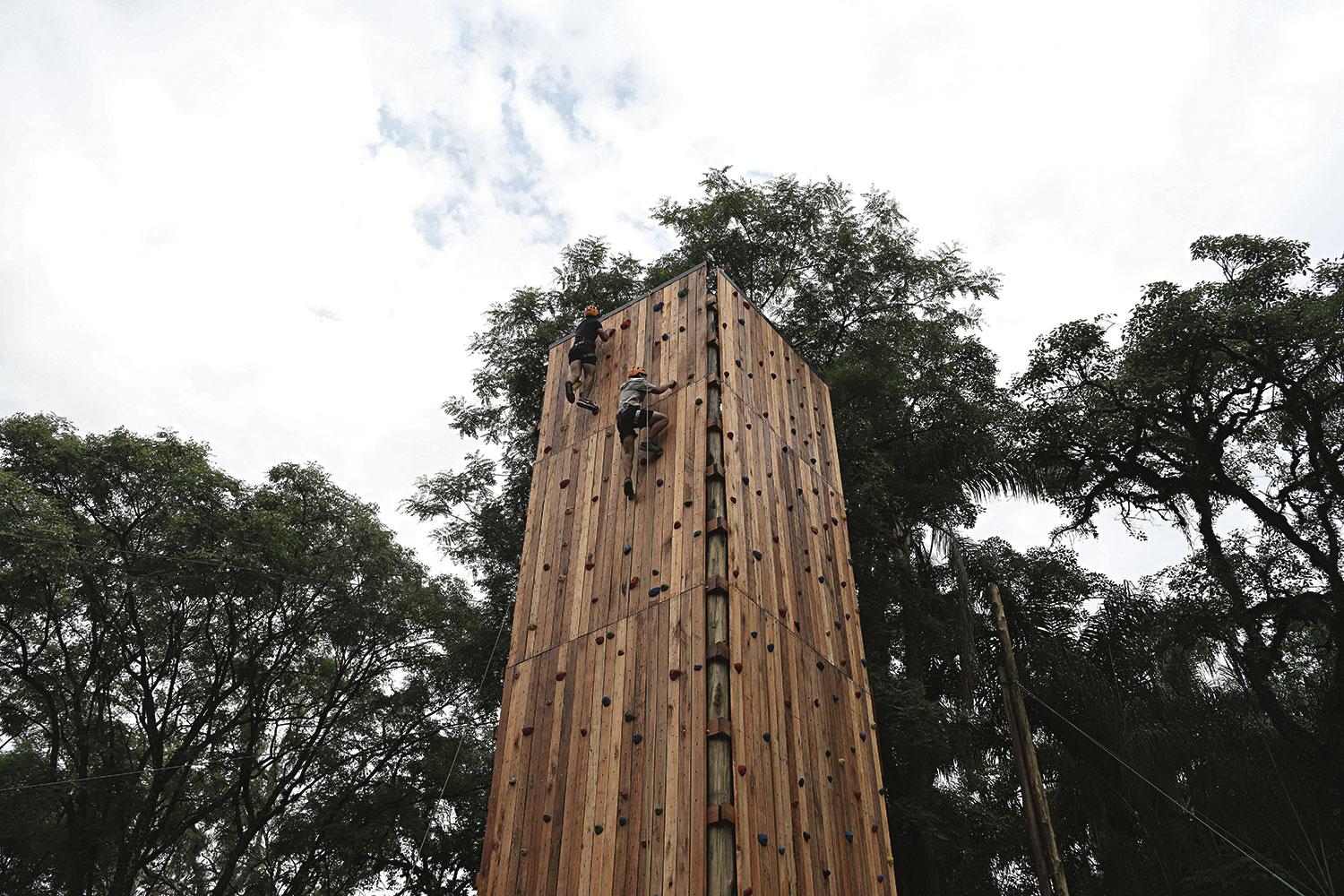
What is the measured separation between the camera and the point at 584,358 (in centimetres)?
795

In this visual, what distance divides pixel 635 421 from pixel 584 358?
128 centimetres

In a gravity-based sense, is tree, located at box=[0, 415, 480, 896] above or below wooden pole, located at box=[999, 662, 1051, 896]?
above

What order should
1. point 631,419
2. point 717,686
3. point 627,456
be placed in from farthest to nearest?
point 627,456
point 631,419
point 717,686

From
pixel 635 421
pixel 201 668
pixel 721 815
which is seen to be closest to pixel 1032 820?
pixel 721 815

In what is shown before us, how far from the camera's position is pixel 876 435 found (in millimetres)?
13070

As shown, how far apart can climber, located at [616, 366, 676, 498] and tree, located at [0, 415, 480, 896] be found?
21.5ft

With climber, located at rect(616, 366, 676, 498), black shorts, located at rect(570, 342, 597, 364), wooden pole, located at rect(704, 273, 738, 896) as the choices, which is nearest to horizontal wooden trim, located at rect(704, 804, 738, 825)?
wooden pole, located at rect(704, 273, 738, 896)

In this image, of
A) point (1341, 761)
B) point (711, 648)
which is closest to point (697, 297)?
point (711, 648)

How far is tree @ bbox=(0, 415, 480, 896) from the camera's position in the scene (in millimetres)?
10719

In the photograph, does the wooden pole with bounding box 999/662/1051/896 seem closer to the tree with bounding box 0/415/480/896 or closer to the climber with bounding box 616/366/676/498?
the climber with bounding box 616/366/676/498

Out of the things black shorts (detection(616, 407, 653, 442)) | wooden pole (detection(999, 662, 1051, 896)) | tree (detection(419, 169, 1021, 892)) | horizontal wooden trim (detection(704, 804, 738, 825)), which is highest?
tree (detection(419, 169, 1021, 892))

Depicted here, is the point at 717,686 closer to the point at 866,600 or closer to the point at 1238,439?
the point at 866,600

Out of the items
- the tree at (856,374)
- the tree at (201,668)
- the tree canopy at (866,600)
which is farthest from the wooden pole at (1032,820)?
the tree at (201,668)

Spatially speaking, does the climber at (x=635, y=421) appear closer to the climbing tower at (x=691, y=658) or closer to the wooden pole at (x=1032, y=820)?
the climbing tower at (x=691, y=658)
